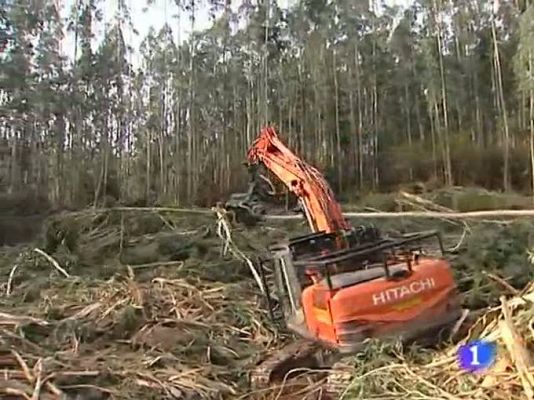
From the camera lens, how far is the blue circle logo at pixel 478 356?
423cm

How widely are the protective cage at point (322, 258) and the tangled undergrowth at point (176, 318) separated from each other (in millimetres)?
569

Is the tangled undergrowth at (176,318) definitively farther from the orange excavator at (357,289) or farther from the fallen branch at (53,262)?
the orange excavator at (357,289)

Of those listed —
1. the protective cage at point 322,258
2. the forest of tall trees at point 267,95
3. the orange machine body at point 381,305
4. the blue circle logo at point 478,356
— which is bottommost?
the blue circle logo at point 478,356

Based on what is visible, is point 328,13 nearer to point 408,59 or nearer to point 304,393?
point 408,59

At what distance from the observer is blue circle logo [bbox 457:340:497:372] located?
13.9ft

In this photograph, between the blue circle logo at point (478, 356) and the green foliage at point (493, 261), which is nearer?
the blue circle logo at point (478, 356)

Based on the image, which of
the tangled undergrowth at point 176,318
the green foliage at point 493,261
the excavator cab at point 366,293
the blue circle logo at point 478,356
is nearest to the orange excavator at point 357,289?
the excavator cab at point 366,293

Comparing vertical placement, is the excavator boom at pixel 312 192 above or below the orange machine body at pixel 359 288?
above

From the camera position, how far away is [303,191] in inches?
265

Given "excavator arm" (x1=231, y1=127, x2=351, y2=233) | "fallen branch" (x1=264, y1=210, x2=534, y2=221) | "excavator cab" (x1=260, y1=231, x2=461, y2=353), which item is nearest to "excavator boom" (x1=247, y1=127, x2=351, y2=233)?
"excavator arm" (x1=231, y1=127, x2=351, y2=233)

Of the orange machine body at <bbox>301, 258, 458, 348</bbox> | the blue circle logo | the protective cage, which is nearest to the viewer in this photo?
the blue circle logo

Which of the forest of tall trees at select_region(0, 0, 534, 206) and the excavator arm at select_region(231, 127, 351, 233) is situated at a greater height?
the forest of tall trees at select_region(0, 0, 534, 206)

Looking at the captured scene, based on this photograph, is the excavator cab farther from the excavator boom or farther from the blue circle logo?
the blue circle logo

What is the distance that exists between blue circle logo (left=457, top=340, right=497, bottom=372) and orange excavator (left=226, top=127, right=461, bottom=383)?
0.86 m
